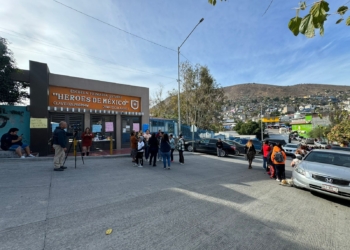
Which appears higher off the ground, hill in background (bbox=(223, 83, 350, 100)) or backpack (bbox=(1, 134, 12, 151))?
hill in background (bbox=(223, 83, 350, 100))

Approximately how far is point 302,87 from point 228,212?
7031 inches

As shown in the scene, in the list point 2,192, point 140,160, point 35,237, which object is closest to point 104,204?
point 35,237

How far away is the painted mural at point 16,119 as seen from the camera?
973 centimetres

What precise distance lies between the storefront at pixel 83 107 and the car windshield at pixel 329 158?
33.3 feet

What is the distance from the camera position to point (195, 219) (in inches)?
145

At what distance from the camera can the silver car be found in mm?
4911

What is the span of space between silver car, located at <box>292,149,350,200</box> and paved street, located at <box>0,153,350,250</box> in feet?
1.30

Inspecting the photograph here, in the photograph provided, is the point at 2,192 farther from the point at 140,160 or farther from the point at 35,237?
the point at 140,160

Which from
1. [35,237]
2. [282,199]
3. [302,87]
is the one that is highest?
[302,87]

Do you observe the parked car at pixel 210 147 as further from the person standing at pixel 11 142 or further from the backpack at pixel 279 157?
the person standing at pixel 11 142

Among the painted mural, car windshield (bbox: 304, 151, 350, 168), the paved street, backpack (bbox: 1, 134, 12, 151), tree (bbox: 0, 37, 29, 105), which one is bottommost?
the paved street

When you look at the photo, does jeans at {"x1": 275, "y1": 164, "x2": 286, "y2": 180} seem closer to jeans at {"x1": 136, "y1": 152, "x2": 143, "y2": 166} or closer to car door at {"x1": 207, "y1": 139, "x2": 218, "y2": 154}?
jeans at {"x1": 136, "y1": 152, "x2": 143, "y2": 166}

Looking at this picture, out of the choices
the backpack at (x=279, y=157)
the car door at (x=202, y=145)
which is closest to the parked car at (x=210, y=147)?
A: the car door at (x=202, y=145)

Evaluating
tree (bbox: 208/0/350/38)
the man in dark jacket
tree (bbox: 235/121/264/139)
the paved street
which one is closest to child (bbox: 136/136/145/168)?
the paved street
